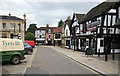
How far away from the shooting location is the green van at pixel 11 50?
9434 millimetres

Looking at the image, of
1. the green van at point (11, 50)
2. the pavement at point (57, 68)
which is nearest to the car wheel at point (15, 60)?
the green van at point (11, 50)

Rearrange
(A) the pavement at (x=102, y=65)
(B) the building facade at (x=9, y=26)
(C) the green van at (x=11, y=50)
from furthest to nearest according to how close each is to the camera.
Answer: (B) the building facade at (x=9, y=26) → (C) the green van at (x=11, y=50) → (A) the pavement at (x=102, y=65)

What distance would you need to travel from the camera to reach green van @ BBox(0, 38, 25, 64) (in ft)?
31.0

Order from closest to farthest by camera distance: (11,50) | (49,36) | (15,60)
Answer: (11,50)
(15,60)
(49,36)

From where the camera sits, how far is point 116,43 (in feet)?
60.5

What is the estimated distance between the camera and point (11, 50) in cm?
998

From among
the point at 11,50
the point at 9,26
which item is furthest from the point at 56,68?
the point at 9,26

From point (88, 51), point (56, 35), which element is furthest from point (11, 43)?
point (56, 35)

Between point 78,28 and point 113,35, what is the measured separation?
8912mm

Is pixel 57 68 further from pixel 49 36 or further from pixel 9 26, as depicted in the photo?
pixel 49 36

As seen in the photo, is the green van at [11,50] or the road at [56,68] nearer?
the road at [56,68]

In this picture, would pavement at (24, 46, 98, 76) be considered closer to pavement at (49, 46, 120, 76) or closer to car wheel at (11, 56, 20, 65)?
pavement at (49, 46, 120, 76)

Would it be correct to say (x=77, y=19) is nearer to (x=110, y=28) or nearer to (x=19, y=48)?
(x=110, y=28)

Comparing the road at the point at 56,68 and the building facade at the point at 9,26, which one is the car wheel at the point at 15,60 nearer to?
the road at the point at 56,68
